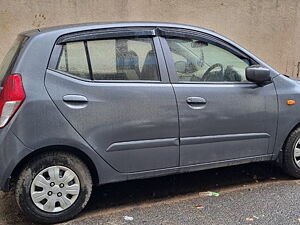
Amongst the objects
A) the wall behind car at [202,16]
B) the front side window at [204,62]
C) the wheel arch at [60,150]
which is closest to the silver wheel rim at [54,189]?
the wheel arch at [60,150]

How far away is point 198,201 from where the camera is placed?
13.1ft

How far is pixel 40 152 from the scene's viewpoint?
338cm

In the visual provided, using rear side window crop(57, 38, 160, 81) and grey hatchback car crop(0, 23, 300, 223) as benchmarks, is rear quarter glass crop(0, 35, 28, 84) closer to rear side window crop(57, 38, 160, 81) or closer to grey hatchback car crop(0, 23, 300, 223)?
grey hatchback car crop(0, 23, 300, 223)

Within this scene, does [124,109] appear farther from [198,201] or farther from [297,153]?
[297,153]

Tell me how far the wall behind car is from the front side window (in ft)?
12.5

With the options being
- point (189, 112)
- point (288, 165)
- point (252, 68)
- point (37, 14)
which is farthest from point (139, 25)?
point (37, 14)

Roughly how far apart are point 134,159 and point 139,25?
122 centimetres

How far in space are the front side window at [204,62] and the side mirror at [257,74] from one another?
91mm

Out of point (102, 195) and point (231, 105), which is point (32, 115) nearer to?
point (102, 195)

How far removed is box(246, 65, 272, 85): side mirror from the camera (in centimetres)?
404

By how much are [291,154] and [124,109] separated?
1959 millimetres

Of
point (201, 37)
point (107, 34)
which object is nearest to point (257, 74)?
point (201, 37)

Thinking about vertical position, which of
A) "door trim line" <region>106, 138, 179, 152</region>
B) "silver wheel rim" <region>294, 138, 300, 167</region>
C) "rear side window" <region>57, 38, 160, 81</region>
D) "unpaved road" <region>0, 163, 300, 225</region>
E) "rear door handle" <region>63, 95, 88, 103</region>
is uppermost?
"rear side window" <region>57, 38, 160, 81</region>

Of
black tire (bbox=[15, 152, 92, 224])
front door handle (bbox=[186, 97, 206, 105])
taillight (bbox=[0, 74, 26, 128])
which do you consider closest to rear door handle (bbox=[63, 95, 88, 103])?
taillight (bbox=[0, 74, 26, 128])
